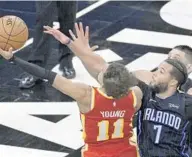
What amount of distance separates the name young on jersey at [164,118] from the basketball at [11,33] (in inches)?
69.1

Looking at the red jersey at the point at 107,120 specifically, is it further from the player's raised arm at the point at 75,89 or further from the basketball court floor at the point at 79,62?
the basketball court floor at the point at 79,62

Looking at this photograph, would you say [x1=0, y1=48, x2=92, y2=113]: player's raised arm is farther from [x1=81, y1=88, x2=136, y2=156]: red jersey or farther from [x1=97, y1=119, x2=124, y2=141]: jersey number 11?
[x1=97, y1=119, x2=124, y2=141]: jersey number 11

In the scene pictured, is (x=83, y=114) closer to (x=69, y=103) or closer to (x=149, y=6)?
(x=69, y=103)

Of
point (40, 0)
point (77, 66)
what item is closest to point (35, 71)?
point (40, 0)

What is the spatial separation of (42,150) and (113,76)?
5.92 ft

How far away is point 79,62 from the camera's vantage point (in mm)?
8734

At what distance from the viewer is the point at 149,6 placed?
418 inches

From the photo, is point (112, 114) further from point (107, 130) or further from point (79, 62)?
point (79, 62)

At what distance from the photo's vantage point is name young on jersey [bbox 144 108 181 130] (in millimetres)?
5258

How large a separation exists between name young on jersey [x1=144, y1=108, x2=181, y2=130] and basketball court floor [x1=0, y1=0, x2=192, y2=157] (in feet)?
4.72

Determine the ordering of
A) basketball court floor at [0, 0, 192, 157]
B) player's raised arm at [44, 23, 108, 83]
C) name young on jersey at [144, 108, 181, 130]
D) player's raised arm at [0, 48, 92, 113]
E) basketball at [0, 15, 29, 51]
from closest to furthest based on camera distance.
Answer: player's raised arm at [0, 48, 92, 113] < name young on jersey at [144, 108, 181, 130] < player's raised arm at [44, 23, 108, 83] < basketball at [0, 15, 29, 51] < basketball court floor at [0, 0, 192, 157]

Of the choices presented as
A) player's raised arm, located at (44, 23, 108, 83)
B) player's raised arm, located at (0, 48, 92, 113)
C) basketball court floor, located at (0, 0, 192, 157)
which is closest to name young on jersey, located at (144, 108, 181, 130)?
player's raised arm, located at (0, 48, 92, 113)

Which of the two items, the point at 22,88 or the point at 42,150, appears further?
the point at 22,88

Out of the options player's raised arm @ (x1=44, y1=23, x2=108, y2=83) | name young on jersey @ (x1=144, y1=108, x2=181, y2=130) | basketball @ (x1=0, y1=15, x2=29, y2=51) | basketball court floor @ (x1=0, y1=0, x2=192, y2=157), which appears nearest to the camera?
name young on jersey @ (x1=144, y1=108, x2=181, y2=130)
